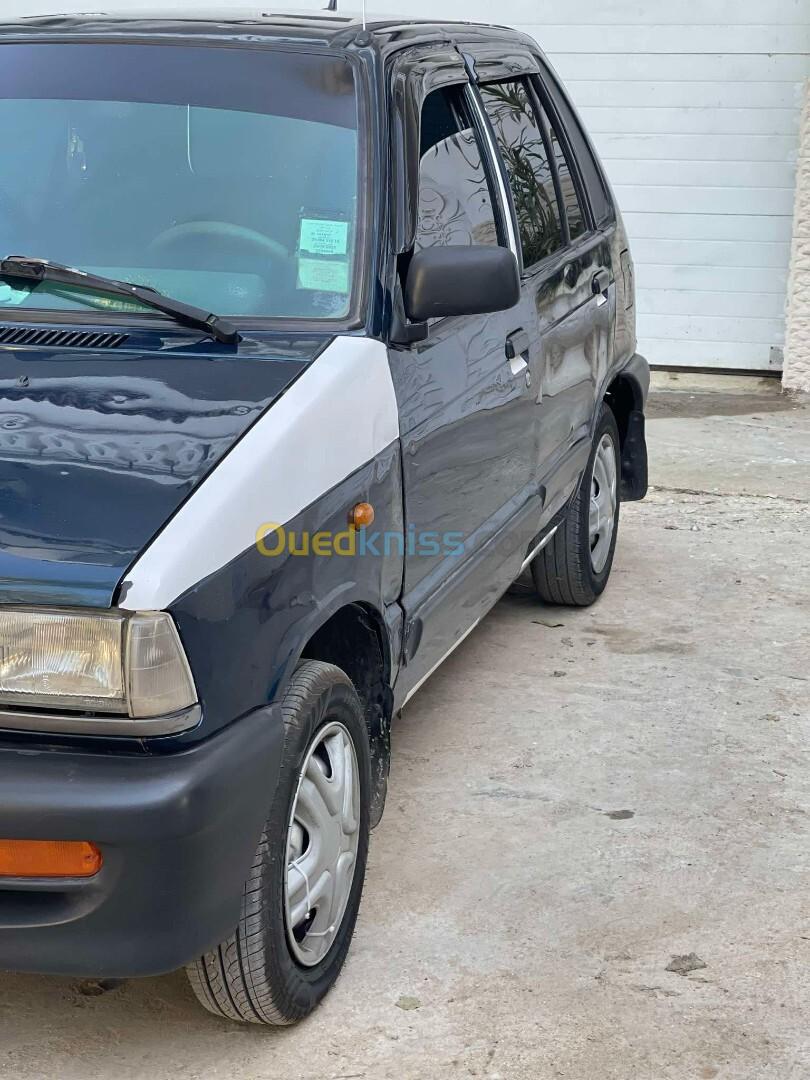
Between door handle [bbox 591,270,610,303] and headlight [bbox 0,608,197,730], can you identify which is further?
door handle [bbox 591,270,610,303]

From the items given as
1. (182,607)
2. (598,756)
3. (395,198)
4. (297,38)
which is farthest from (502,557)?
(182,607)

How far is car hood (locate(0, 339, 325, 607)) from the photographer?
2352 millimetres

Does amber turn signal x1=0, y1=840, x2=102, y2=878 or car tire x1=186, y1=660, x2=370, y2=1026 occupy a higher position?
amber turn signal x1=0, y1=840, x2=102, y2=878

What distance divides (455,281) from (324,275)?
303 mm

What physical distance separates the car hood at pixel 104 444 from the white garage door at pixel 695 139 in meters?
7.01

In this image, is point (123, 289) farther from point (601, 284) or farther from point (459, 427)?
point (601, 284)

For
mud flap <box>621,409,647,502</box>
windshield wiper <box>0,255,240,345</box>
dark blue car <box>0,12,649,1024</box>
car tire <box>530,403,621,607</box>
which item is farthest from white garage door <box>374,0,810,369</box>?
windshield wiper <box>0,255,240,345</box>

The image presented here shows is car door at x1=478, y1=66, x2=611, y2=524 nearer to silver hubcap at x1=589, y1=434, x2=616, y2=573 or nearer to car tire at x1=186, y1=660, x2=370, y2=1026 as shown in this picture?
silver hubcap at x1=589, y1=434, x2=616, y2=573

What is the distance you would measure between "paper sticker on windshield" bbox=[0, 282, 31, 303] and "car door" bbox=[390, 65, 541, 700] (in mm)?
865

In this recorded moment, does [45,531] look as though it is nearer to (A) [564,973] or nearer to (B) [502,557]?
(A) [564,973]

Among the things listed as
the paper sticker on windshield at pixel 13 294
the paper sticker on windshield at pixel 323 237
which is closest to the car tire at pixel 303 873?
the paper sticker on windshield at pixel 323 237

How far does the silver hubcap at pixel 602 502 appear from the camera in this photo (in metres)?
5.69

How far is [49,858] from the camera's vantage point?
2387mm

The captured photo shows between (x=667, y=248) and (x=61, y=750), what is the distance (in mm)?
8048
